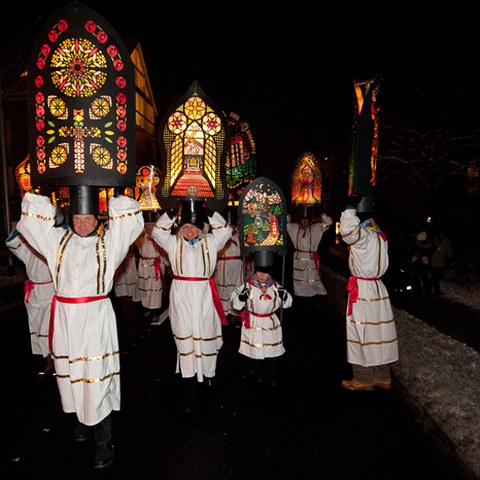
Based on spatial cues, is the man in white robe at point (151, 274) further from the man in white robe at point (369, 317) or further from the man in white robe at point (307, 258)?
the man in white robe at point (369, 317)

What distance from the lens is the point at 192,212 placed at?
4293 millimetres

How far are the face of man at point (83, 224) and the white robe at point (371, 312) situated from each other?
286 centimetres

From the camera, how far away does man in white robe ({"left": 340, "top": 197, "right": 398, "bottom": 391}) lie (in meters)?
4.67

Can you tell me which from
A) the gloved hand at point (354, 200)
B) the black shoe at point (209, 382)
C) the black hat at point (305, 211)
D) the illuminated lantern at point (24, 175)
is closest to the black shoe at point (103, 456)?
the black shoe at point (209, 382)

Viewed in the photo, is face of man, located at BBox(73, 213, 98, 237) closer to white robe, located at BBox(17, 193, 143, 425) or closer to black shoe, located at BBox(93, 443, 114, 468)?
white robe, located at BBox(17, 193, 143, 425)

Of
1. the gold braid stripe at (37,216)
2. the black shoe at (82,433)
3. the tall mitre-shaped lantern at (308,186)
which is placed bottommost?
the black shoe at (82,433)

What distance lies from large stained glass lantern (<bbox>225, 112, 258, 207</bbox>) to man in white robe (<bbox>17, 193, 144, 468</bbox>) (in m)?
6.80

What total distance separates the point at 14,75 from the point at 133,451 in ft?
49.6

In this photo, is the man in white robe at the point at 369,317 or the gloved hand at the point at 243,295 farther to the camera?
the gloved hand at the point at 243,295

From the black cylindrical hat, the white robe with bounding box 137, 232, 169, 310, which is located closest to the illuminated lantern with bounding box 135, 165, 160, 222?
the white robe with bounding box 137, 232, 169, 310

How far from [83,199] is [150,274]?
4.86 m

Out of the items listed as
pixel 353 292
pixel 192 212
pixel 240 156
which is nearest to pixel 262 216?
pixel 192 212

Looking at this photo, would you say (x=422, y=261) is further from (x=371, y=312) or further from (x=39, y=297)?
(x=39, y=297)

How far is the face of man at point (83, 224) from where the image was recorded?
11.1 feet
